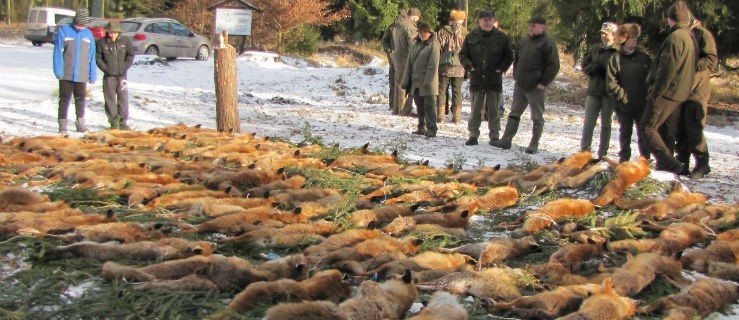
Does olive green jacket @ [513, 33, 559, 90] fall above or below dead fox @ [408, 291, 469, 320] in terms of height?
above

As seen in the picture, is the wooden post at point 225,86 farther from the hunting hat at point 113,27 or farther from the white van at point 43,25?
the white van at point 43,25

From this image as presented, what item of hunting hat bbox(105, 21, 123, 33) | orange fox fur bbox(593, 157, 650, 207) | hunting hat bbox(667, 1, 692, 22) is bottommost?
orange fox fur bbox(593, 157, 650, 207)

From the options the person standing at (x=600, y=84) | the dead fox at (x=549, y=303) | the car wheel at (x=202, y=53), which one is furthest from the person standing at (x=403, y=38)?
the car wheel at (x=202, y=53)

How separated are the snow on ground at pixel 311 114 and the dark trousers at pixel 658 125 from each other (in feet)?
Result: 1.15

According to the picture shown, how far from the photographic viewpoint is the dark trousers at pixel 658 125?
776cm

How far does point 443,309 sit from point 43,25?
31.2 m

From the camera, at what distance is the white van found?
29.7 m

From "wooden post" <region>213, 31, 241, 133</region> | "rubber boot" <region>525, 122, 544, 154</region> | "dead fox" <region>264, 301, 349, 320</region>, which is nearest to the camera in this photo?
"dead fox" <region>264, 301, 349, 320</region>

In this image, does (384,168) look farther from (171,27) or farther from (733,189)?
(171,27)

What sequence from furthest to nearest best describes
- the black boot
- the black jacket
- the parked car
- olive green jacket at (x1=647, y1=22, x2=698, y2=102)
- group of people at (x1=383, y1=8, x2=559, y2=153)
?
1. the parked car
2. the black jacket
3. group of people at (x1=383, y1=8, x2=559, y2=153)
4. the black boot
5. olive green jacket at (x1=647, y1=22, x2=698, y2=102)

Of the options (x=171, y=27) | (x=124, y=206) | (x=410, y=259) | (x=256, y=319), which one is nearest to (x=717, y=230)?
(x=410, y=259)

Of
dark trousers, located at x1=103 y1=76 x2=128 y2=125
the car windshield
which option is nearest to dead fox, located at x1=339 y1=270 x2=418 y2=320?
dark trousers, located at x1=103 y1=76 x2=128 y2=125

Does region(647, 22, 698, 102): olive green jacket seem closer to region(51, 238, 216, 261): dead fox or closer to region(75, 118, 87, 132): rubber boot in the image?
region(51, 238, 216, 261): dead fox

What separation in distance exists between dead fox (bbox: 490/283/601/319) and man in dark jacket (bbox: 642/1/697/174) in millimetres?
4727
